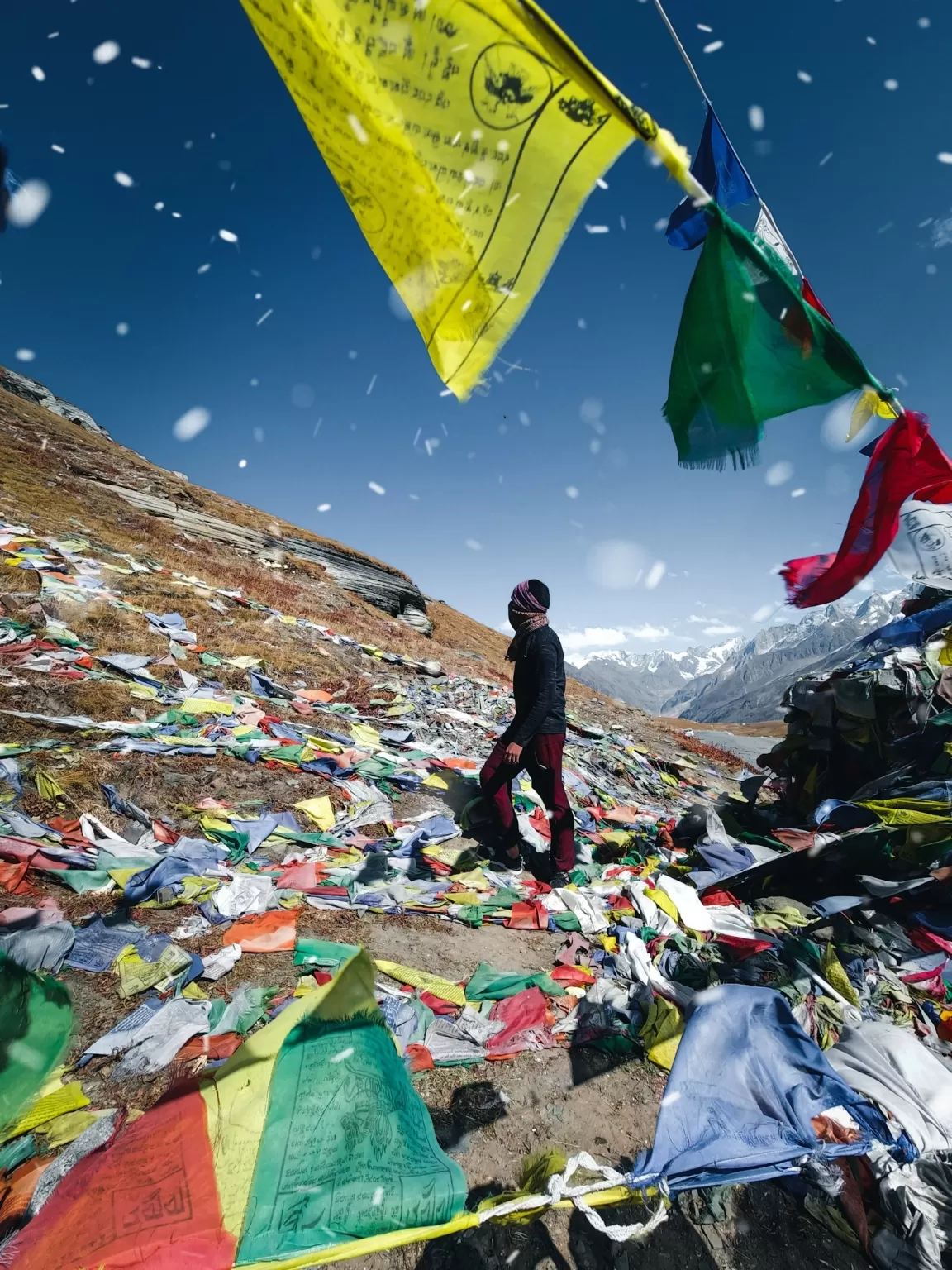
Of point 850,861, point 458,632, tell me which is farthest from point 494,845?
point 458,632

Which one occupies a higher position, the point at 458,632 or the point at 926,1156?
the point at 458,632

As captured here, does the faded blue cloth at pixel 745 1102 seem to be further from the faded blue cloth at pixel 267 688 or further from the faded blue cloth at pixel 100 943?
the faded blue cloth at pixel 267 688

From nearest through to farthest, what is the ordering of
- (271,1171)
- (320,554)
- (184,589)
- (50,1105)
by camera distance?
(271,1171), (50,1105), (184,589), (320,554)

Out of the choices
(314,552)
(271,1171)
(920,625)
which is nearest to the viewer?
(271,1171)

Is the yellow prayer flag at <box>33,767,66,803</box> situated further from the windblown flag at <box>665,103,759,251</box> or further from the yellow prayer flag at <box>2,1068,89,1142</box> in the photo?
the windblown flag at <box>665,103,759,251</box>

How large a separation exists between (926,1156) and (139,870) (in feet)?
13.6

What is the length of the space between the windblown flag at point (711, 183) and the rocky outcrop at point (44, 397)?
47.6 metres

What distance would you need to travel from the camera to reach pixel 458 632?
26688 mm

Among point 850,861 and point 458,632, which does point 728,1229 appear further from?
point 458,632

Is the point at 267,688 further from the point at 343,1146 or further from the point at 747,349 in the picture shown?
the point at 747,349

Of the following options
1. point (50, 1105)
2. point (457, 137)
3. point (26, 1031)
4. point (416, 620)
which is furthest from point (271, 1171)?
point (416, 620)

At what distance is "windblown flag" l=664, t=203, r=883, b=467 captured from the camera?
2717 mm

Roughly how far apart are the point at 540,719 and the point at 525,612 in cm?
92

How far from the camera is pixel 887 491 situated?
3.66 m
